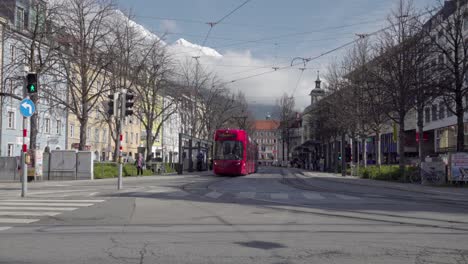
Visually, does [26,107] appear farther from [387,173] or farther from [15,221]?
[387,173]

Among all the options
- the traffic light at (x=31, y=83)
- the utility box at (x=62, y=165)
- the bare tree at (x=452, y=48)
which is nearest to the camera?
the traffic light at (x=31, y=83)

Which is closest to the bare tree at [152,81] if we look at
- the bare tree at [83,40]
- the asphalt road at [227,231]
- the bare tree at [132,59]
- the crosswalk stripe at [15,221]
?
the bare tree at [132,59]

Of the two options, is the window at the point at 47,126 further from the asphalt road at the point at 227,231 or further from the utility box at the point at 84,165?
the asphalt road at the point at 227,231

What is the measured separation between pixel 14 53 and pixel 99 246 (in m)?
35.5

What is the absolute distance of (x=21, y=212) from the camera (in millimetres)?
14133

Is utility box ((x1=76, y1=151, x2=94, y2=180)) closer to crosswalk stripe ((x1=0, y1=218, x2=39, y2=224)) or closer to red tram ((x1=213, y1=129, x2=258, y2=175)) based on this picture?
red tram ((x1=213, y1=129, x2=258, y2=175))

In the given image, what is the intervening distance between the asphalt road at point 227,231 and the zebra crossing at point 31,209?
0.9 inches

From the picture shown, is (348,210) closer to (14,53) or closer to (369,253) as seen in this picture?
(369,253)

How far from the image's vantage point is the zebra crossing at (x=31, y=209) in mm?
12646

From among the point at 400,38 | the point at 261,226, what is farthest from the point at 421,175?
the point at 261,226

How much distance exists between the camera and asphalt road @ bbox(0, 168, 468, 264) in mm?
8211

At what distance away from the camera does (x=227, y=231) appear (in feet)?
36.0

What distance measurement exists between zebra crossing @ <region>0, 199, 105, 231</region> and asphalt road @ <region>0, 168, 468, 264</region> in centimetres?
2

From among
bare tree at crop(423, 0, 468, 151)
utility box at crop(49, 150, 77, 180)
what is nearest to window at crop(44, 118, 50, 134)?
utility box at crop(49, 150, 77, 180)
